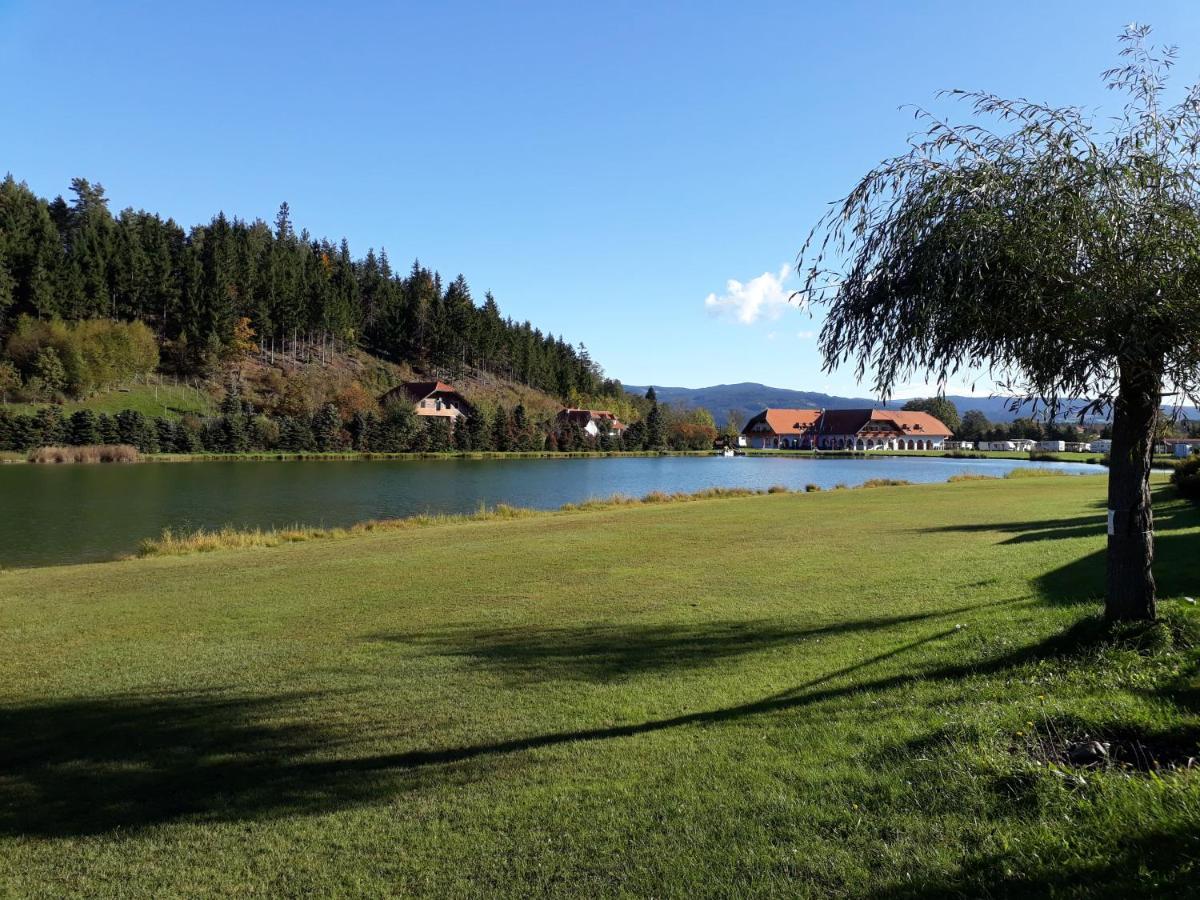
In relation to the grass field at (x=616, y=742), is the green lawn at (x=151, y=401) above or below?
above

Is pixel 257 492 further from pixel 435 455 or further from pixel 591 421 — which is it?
pixel 591 421

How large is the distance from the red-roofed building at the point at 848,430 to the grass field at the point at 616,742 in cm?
13684

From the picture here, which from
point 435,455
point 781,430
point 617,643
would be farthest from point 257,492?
point 781,430

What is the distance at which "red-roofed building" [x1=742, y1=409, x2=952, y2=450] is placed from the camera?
142750 millimetres

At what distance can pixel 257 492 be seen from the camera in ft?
143

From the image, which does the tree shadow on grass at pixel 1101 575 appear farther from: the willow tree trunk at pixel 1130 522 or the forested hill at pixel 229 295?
the forested hill at pixel 229 295

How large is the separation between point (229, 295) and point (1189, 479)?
356ft

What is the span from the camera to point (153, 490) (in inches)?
1688

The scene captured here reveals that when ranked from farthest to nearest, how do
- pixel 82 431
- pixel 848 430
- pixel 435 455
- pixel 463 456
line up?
pixel 848 430 → pixel 463 456 → pixel 435 455 → pixel 82 431

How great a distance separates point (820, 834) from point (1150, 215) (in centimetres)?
554

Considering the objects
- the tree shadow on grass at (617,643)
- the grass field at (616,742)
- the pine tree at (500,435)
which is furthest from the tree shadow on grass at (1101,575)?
the pine tree at (500,435)

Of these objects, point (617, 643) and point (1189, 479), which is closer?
point (617, 643)

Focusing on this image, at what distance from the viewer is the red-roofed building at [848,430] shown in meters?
143

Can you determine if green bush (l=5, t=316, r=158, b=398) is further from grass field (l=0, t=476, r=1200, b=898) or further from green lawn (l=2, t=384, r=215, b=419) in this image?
grass field (l=0, t=476, r=1200, b=898)
